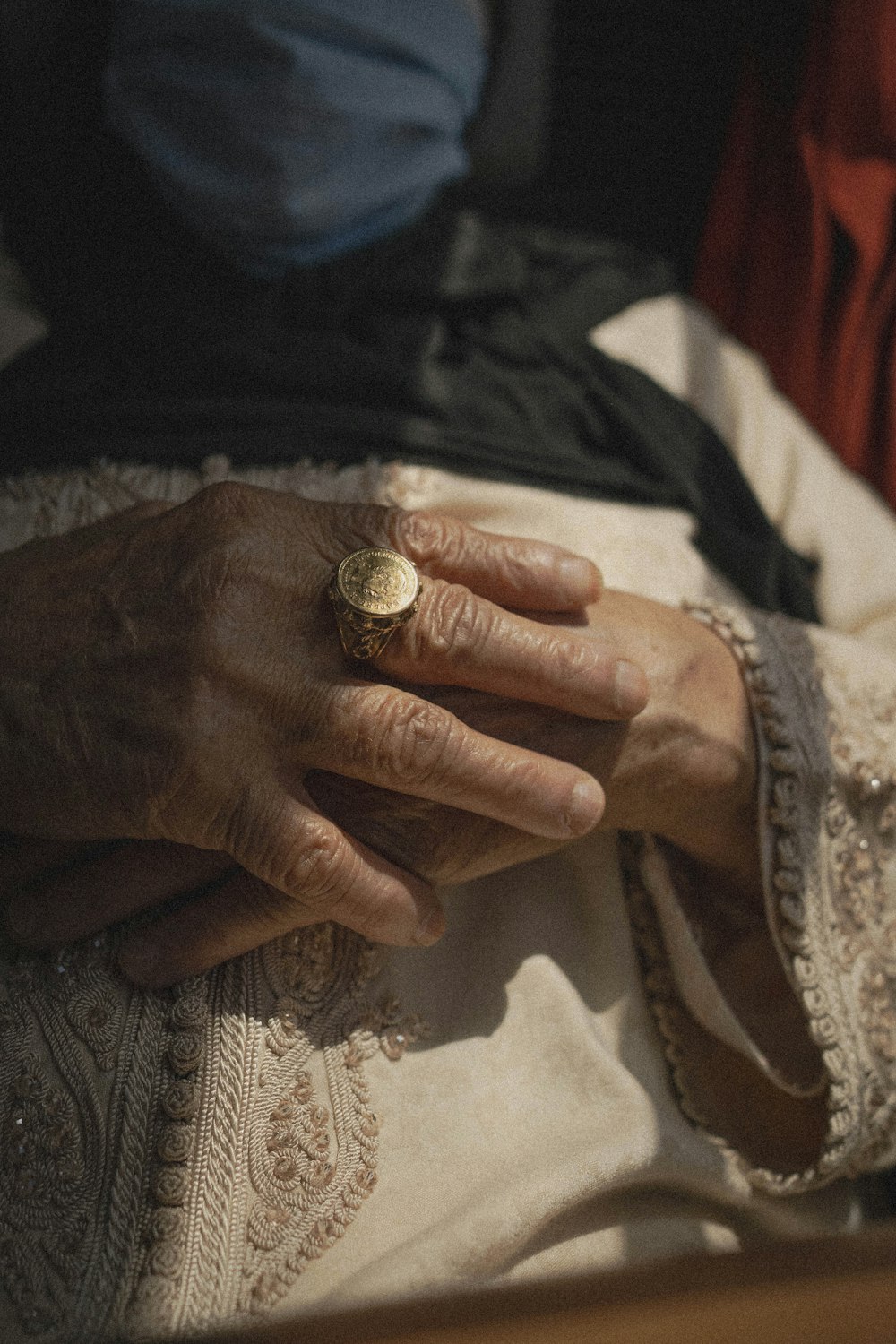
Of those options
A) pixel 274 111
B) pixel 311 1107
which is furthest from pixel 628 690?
pixel 274 111

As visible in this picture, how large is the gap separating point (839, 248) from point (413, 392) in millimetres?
682

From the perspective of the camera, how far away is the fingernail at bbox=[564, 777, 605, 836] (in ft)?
2.40

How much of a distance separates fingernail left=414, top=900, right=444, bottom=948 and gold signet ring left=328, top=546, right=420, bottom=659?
0.70ft

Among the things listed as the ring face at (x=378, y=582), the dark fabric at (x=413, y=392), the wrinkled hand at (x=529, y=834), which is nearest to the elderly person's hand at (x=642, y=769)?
the wrinkled hand at (x=529, y=834)

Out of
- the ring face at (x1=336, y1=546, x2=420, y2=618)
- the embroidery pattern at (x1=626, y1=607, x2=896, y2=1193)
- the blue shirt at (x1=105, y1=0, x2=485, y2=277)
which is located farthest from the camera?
the blue shirt at (x1=105, y1=0, x2=485, y2=277)

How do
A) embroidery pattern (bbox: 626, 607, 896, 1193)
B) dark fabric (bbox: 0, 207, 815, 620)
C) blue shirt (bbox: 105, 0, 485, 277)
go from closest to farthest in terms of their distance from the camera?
1. embroidery pattern (bbox: 626, 607, 896, 1193)
2. dark fabric (bbox: 0, 207, 815, 620)
3. blue shirt (bbox: 105, 0, 485, 277)

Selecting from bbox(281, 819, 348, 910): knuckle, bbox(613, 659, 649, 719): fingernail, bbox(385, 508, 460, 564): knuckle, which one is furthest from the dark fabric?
bbox(281, 819, 348, 910): knuckle

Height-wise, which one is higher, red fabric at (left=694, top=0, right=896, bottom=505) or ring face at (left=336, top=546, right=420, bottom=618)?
red fabric at (left=694, top=0, right=896, bottom=505)

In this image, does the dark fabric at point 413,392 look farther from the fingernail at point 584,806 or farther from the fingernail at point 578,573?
the fingernail at point 584,806

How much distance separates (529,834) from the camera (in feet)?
2.60

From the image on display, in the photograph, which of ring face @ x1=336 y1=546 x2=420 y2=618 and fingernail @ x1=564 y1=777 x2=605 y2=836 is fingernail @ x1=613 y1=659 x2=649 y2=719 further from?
ring face @ x1=336 y1=546 x2=420 y2=618

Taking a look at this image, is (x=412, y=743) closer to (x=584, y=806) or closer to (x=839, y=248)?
(x=584, y=806)

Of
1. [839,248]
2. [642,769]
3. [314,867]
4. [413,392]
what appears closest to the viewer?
[314,867]

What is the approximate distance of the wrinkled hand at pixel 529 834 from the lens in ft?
2.48
